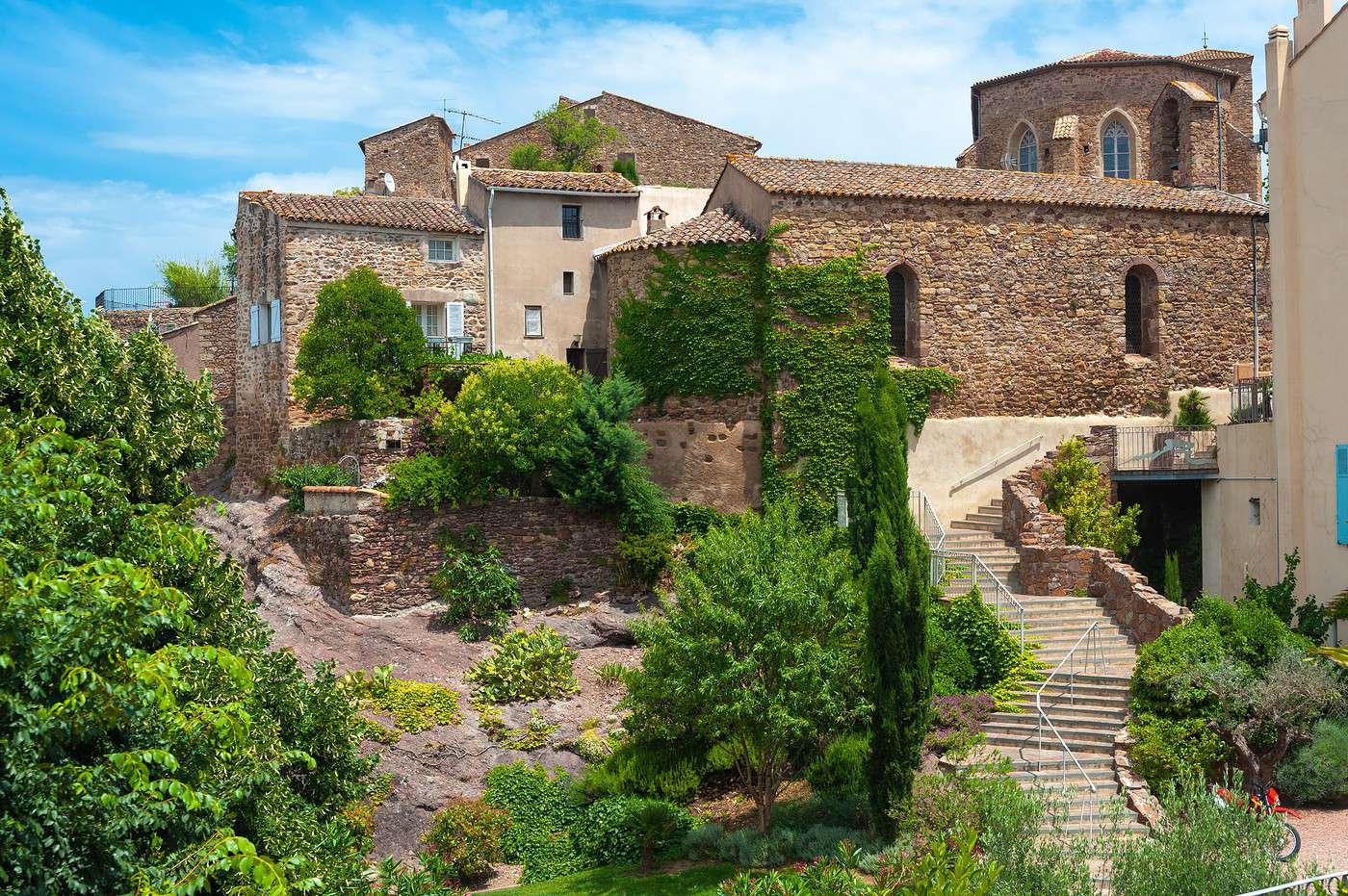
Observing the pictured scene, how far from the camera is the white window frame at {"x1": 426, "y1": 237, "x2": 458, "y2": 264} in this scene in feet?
111

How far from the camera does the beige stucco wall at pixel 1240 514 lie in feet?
81.5

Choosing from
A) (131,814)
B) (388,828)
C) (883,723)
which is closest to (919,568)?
(883,723)

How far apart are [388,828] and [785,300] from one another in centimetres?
1477

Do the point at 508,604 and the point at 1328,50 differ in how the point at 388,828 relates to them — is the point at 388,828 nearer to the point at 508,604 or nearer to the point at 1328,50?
the point at 508,604

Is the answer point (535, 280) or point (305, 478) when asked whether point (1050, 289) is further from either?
point (305, 478)

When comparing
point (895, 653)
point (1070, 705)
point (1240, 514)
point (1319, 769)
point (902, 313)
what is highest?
point (902, 313)

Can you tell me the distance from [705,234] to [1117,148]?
2113 cm

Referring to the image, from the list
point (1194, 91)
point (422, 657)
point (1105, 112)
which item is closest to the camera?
point (422, 657)

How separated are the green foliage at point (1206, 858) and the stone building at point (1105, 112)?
2985 centimetres

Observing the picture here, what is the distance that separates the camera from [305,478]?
29688 mm

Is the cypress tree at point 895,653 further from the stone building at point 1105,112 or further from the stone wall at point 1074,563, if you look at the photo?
the stone building at point 1105,112

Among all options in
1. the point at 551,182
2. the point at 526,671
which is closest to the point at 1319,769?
the point at 526,671

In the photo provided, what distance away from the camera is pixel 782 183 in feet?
94.9

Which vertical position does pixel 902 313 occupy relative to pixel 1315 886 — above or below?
above
